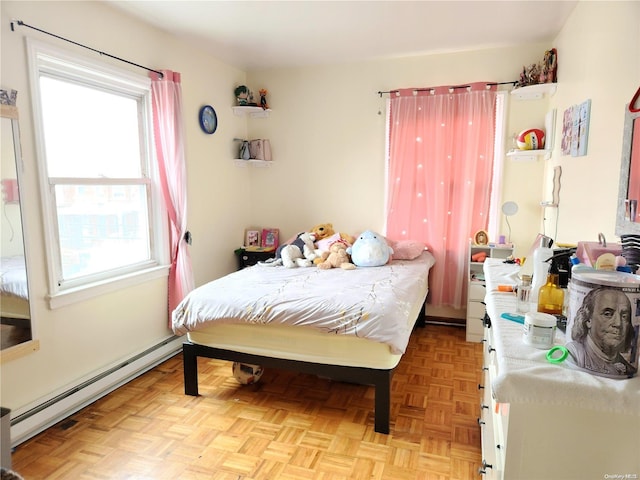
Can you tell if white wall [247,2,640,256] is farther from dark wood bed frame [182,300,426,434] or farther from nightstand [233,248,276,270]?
dark wood bed frame [182,300,426,434]

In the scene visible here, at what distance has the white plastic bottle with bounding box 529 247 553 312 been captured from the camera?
4.65ft

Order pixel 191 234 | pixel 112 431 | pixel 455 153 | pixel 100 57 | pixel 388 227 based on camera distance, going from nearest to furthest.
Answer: pixel 112 431 → pixel 100 57 → pixel 191 234 → pixel 455 153 → pixel 388 227

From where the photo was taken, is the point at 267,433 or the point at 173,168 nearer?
the point at 267,433

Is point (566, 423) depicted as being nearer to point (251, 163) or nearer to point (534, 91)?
point (534, 91)

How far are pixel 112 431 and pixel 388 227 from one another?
2810 millimetres

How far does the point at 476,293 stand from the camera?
3.55m

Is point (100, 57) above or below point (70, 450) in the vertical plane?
above

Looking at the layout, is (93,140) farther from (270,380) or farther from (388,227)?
(388,227)

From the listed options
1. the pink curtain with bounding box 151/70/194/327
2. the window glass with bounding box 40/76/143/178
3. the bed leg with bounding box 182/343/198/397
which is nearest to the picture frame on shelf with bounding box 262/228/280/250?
the pink curtain with bounding box 151/70/194/327

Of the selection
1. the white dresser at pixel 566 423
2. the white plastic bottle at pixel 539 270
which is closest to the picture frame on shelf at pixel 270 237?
the white plastic bottle at pixel 539 270

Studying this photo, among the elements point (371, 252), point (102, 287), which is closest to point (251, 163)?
point (371, 252)

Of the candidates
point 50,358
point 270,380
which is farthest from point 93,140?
point 270,380

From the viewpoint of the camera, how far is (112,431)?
228 centimetres

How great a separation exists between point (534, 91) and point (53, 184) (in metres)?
3.57
